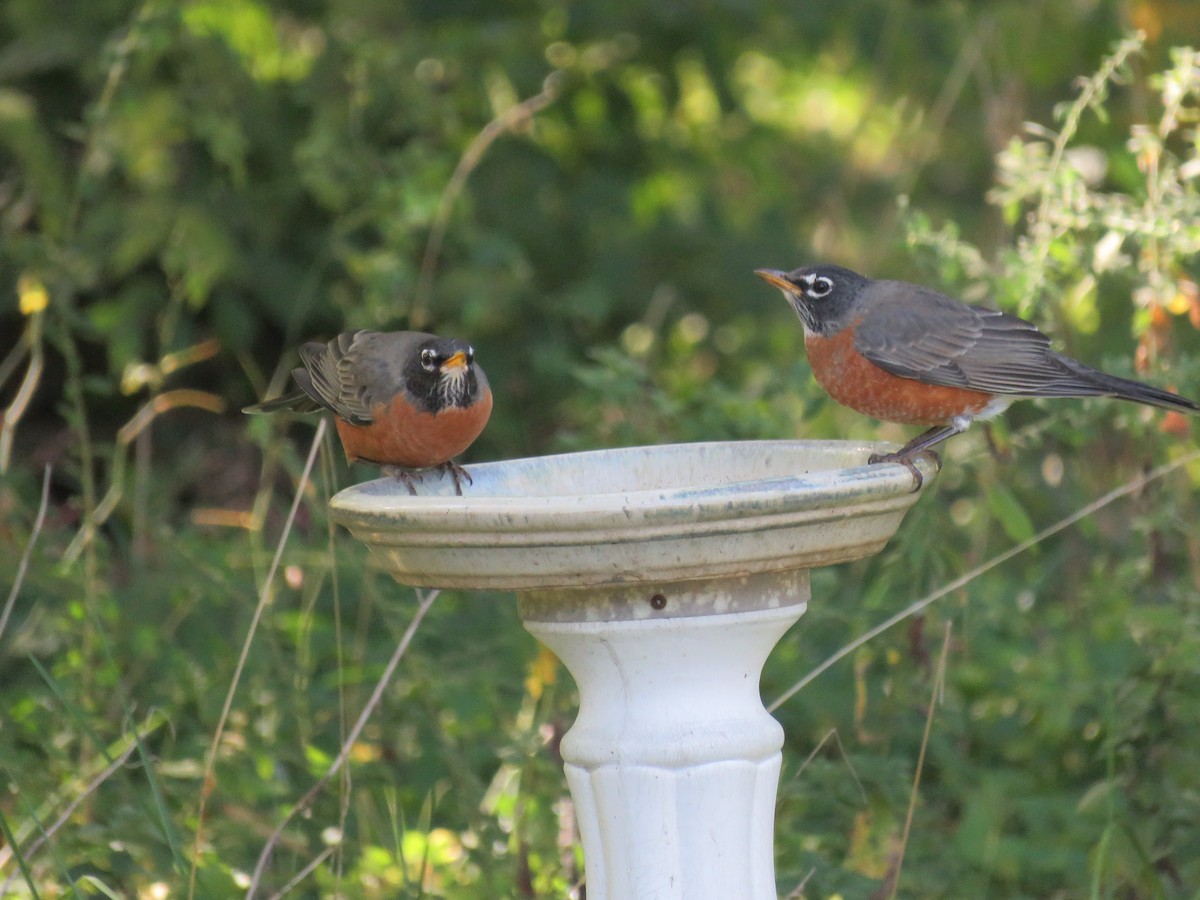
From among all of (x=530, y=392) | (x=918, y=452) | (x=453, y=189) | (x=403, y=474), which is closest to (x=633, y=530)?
(x=918, y=452)

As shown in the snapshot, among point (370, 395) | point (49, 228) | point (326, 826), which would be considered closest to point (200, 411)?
point (49, 228)

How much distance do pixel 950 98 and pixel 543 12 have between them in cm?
162

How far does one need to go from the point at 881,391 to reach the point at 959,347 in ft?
0.75

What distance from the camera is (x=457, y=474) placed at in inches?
126

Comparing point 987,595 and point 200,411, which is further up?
point 987,595

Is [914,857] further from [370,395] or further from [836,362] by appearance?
[370,395]

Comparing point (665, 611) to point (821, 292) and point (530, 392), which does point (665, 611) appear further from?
point (530, 392)

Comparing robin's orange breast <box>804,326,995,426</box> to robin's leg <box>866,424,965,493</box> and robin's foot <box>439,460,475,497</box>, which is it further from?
robin's foot <box>439,460,475,497</box>

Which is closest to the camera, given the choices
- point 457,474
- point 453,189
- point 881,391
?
point 457,474

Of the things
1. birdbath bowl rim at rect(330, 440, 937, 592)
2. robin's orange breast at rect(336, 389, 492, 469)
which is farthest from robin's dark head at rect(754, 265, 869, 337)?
birdbath bowl rim at rect(330, 440, 937, 592)

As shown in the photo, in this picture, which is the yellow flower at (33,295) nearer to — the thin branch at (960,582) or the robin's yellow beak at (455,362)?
the robin's yellow beak at (455,362)

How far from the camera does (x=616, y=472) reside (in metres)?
2.92

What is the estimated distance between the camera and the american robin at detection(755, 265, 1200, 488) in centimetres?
344

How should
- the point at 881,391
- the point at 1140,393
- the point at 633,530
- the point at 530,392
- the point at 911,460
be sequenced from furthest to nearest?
the point at 530,392, the point at 881,391, the point at 1140,393, the point at 911,460, the point at 633,530
